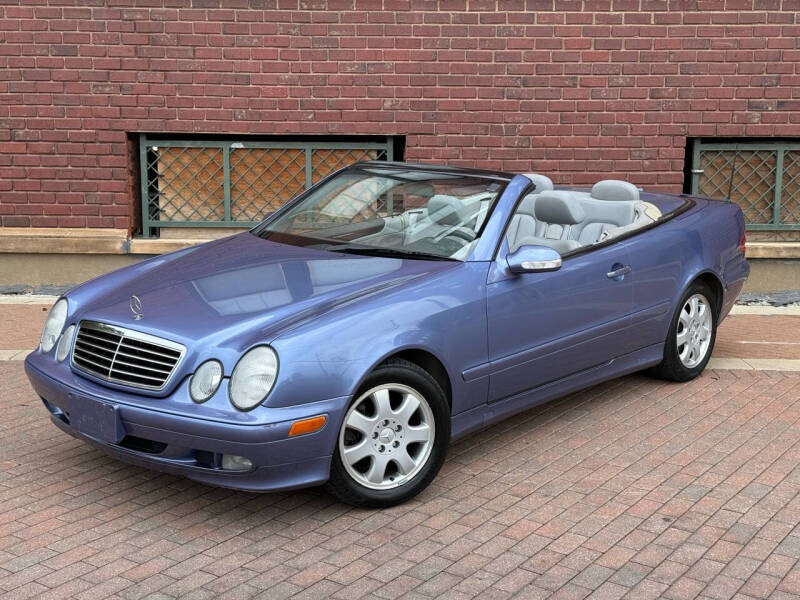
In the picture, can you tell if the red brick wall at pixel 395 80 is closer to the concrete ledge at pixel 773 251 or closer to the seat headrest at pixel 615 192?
the concrete ledge at pixel 773 251

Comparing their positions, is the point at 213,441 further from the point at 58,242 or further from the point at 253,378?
the point at 58,242

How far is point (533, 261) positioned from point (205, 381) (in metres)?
1.72

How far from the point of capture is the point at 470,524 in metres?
4.39

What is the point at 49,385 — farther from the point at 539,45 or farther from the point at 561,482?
the point at 539,45

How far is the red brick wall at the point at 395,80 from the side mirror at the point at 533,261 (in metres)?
4.19

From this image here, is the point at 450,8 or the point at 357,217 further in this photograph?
the point at 450,8

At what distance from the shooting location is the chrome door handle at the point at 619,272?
5.67m

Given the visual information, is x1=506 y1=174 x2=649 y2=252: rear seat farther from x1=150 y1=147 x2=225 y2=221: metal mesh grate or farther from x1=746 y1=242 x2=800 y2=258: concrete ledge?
x1=150 y1=147 x2=225 y2=221: metal mesh grate

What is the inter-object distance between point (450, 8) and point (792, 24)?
2915 millimetres

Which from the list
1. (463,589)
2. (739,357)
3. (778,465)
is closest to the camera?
(463,589)

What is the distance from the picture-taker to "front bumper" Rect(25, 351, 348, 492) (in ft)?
13.4

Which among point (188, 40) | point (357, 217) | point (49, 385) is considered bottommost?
point (49, 385)

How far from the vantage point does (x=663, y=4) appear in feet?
29.4

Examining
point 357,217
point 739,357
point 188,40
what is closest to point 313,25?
point 188,40
